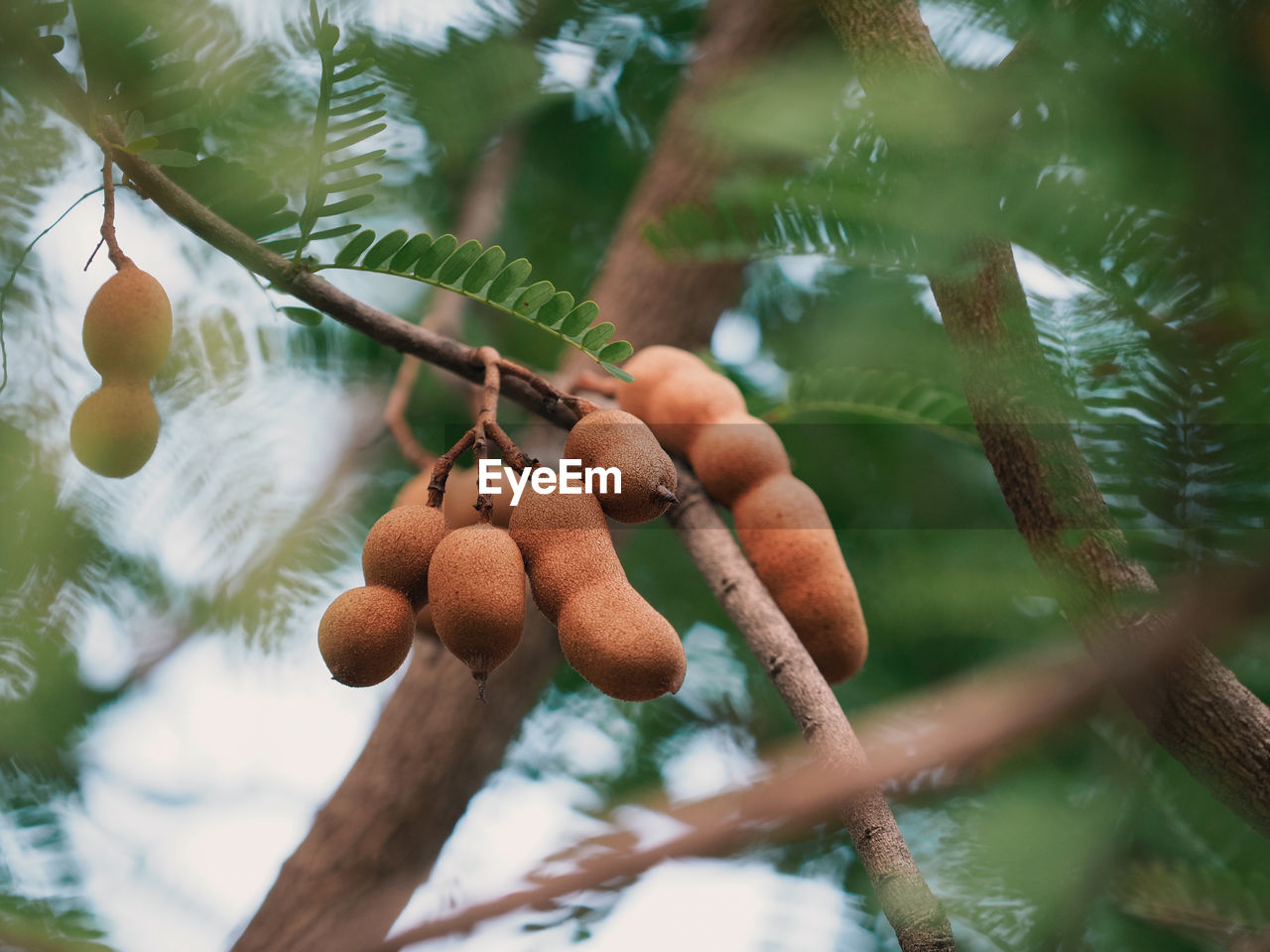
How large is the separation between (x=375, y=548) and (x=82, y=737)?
67 cm

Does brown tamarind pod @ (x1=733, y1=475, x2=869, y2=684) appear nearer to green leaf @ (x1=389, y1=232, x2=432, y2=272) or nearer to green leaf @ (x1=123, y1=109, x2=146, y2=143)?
green leaf @ (x1=389, y1=232, x2=432, y2=272)

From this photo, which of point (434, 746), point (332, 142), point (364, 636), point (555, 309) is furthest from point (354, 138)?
point (434, 746)

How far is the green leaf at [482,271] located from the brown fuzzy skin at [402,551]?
0.11m

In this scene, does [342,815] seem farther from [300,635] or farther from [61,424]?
[61,424]

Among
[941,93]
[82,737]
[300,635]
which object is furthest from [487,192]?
[941,93]

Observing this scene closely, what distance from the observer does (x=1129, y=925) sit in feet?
1.88

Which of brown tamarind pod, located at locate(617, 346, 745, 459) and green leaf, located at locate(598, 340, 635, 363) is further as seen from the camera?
brown tamarind pod, located at locate(617, 346, 745, 459)

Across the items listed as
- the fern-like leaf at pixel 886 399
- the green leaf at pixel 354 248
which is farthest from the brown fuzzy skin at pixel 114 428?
the fern-like leaf at pixel 886 399

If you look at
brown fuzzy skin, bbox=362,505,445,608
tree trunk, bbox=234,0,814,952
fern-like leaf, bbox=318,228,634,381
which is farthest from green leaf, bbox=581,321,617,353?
tree trunk, bbox=234,0,814,952

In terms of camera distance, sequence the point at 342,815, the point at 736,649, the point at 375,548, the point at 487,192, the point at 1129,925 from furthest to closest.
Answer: the point at 487,192, the point at 736,649, the point at 342,815, the point at 1129,925, the point at 375,548

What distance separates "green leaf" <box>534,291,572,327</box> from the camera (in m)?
0.42

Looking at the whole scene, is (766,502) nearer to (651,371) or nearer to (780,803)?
(651,371)

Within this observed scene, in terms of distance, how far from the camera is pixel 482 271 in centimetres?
42

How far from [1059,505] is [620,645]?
9.0 inches
